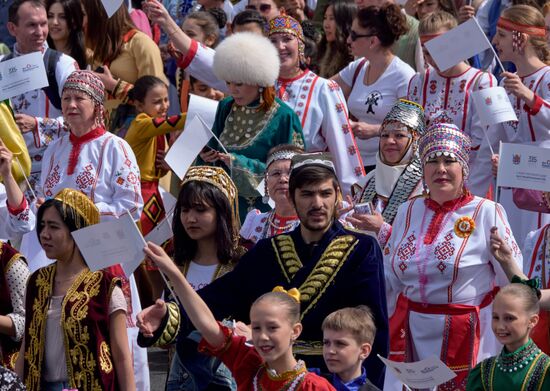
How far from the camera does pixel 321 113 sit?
10281 millimetres

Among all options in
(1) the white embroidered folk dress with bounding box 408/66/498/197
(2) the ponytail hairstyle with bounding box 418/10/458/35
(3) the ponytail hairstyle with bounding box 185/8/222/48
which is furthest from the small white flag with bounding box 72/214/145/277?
(3) the ponytail hairstyle with bounding box 185/8/222/48

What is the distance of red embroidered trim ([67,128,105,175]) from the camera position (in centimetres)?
929

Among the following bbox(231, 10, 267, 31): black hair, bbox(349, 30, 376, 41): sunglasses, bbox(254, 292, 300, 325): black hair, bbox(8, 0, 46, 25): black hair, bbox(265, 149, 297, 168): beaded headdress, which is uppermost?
bbox(8, 0, 46, 25): black hair

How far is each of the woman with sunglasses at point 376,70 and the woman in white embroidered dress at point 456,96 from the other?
1.24ft

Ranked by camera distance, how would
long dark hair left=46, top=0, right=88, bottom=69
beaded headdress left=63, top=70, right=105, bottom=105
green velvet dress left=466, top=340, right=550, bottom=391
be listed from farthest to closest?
long dark hair left=46, top=0, right=88, bottom=69, beaded headdress left=63, top=70, right=105, bottom=105, green velvet dress left=466, top=340, right=550, bottom=391

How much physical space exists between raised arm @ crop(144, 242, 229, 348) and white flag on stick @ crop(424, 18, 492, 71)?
3247 mm

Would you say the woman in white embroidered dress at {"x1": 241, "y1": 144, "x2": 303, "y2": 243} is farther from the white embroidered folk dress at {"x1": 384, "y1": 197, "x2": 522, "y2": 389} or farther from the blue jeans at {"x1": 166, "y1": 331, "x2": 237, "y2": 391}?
the blue jeans at {"x1": 166, "y1": 331, "x2": 237, "y2": 391}

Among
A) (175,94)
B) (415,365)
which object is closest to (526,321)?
(415,365)

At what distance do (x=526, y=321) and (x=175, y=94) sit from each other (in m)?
6.30

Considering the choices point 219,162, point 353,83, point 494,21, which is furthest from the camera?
point 494,21

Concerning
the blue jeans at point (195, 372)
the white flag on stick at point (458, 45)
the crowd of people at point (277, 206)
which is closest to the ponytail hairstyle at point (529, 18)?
the crowd of people at point (277, 206)

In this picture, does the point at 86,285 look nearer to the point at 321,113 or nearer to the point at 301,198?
the point at 301,198

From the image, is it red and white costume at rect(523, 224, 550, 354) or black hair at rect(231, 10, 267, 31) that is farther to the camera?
black hair at rect(231, 10, 267, 31)

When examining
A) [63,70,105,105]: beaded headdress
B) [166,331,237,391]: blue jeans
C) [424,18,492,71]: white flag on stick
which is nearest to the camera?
[166,331,237,391]: blue jeans
